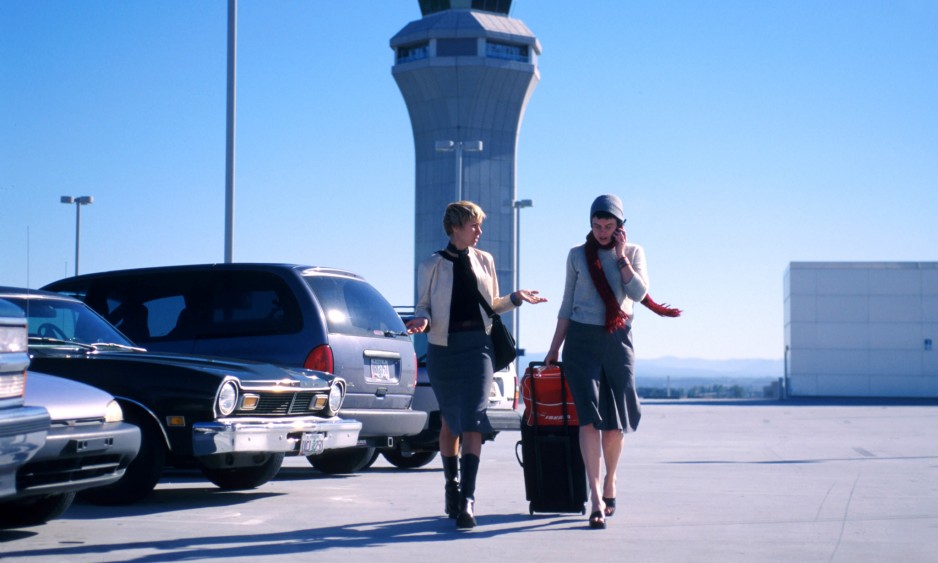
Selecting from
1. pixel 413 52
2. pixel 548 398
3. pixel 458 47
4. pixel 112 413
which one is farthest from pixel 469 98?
pixel 112 413

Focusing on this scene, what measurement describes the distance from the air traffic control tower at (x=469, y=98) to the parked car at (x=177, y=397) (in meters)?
69.6

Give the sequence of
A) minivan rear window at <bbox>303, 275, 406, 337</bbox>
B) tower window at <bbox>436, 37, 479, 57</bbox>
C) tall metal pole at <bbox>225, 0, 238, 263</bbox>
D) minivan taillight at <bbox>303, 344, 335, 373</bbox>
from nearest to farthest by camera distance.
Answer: minivan taillight at <bbox>303, 344, 335, 373</bbox> < minivan rear window at <bbox>303, 275, 406, 337</bbox> < tall metal pole at <bbox>225, 0, 238, 263</bbox> < tower window at <bbox>436, 37, 479, 57</bbox>

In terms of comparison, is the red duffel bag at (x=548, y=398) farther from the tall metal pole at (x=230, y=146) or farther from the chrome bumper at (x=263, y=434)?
the tall metal pole at (x=230, y=146)

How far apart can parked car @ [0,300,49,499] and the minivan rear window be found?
3956 millimetres

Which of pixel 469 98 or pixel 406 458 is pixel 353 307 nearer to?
pixel 406 458

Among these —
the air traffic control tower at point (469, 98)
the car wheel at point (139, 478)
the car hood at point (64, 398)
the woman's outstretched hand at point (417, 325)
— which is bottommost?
the car wheel at point (139, 478)

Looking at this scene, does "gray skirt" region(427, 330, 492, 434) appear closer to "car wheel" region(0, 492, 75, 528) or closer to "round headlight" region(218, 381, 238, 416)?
"round headlight" region(218, 381, 238, 416)

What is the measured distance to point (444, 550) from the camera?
270 inches

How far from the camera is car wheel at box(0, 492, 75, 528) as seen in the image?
730 centimetres

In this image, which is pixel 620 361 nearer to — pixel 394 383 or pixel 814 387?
pixel 394 383

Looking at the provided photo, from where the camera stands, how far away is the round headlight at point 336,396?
369 inches

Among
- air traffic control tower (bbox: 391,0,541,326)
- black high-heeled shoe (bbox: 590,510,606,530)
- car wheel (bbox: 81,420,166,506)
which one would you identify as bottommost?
black high-heeled shoe (bbox: 590,510,606,530)

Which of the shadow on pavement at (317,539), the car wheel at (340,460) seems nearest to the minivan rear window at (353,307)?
the car wheel at (340,460)

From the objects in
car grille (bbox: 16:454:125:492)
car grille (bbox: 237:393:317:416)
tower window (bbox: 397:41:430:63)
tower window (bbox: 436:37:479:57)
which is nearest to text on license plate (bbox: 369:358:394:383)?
car grille (bbox: 237:393:317:416)
